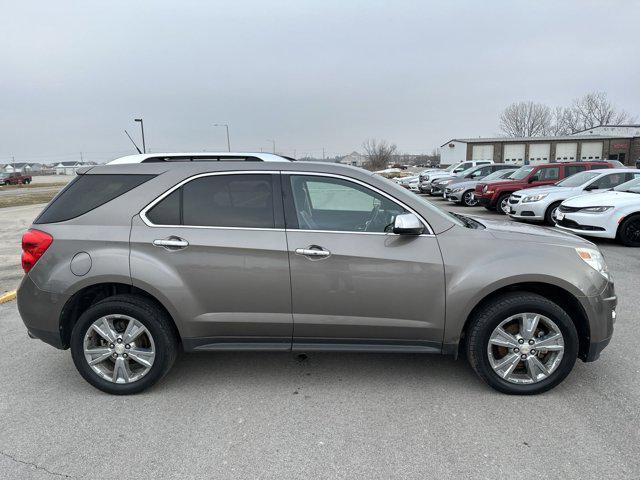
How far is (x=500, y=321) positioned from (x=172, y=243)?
2422 mm

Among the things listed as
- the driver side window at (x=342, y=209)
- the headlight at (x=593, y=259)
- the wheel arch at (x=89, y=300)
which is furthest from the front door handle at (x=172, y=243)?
the headlight at (x=593, y=259)

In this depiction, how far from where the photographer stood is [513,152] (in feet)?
167

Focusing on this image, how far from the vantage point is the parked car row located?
8.24m

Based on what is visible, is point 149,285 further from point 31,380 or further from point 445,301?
point 445,301

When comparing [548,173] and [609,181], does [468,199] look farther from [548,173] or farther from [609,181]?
[609,181]

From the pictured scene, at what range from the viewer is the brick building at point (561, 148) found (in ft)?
155

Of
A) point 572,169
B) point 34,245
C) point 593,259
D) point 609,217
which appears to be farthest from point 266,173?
point 572,169

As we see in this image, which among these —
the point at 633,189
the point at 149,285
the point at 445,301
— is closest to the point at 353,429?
the point at 445,301

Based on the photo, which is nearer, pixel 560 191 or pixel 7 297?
pixel 7 297

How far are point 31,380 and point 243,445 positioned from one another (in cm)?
208

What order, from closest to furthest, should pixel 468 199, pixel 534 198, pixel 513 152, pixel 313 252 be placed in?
1. pixel 313 252
2. pixel 534 198
3. pixel 468 199
4. pixel 513 152

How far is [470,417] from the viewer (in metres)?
2.87

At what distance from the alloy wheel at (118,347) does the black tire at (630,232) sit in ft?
28.8

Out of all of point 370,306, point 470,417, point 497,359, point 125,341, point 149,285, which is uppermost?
point 149,285
